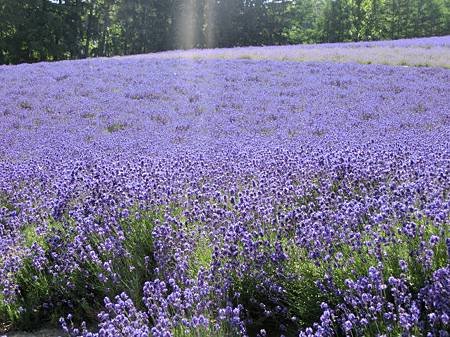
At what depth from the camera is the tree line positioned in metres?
47.8

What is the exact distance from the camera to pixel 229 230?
132 inches

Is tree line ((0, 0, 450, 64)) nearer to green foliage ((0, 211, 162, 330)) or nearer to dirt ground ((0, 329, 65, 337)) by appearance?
green foliage ((0, 211, 162, 330))

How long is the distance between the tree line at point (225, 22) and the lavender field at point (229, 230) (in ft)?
130

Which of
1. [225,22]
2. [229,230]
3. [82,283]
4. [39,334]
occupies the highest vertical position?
[225,22]

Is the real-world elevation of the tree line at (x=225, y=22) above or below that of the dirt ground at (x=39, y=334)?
above

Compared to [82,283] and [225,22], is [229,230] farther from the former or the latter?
[225,22]

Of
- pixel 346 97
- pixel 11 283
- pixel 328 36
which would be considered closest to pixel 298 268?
pixel 11 283

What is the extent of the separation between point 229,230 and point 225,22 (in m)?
47.5

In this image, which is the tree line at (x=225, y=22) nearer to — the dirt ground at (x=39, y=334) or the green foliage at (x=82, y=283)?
the green foliage at (x=82, y=283)

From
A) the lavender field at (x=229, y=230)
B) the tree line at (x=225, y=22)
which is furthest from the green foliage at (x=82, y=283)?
the tree line at (x=225, y=22)

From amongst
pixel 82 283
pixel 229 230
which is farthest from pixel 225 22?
pixel 229 230

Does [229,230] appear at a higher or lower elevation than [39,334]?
higher

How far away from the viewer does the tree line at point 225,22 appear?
47781 mm

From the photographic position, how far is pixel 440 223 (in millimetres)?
2916
